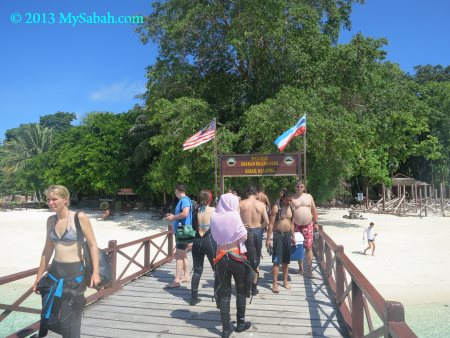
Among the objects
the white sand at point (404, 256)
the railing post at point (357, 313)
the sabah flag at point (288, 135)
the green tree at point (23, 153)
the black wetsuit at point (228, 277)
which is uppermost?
the green tree at point (23, 153)

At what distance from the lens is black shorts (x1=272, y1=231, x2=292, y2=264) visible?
627 centimetres

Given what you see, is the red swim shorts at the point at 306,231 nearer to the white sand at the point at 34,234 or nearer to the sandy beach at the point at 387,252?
the sandy beach at the point at 387,252

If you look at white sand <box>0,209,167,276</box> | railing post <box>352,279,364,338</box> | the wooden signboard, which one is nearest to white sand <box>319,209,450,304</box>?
the wooden signboard

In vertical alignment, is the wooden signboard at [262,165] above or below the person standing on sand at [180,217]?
above

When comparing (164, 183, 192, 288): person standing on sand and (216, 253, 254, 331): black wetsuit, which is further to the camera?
(164, 183, 192, 288): person standing on sand

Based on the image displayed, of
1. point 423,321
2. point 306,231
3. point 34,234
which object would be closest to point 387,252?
point 423,321

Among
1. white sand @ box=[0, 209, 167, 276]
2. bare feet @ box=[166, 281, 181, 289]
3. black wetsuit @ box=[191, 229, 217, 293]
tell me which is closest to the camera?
black wetsuit @ box=[191, 229, 217, 293]

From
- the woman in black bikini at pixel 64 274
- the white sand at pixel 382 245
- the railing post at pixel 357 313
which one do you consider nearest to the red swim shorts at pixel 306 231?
the railing post at pixel 357 313

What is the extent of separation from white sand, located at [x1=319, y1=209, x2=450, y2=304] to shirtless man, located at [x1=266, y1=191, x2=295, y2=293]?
29.6 feet

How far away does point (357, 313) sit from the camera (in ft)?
13.9

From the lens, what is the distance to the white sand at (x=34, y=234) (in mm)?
19812

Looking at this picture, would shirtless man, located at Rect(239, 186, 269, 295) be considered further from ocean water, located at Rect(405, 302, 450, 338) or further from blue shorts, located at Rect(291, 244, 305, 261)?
ocean water, located at Rect(405, 302, 450, 338)

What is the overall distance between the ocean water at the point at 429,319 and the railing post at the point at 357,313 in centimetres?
816

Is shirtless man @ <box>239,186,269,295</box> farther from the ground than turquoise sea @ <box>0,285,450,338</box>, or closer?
farther from the ground
